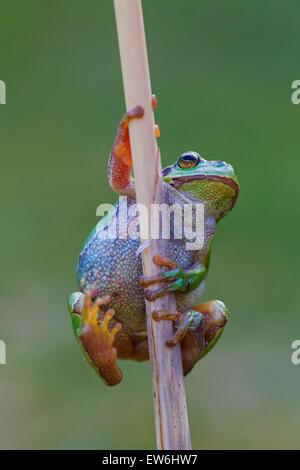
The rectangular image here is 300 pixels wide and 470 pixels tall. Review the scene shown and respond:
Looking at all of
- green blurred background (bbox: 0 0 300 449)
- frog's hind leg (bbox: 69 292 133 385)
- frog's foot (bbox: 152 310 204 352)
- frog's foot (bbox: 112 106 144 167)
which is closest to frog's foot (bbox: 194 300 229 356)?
frog's foot (bbox: 152 310 204 352)

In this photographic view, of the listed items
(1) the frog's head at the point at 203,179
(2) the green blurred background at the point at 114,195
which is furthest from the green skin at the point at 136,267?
(2) the green blurred background at the point at 114,195

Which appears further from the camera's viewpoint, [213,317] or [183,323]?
[213,317]

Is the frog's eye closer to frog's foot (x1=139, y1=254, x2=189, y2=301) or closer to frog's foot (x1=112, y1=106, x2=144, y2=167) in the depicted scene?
frog's foot (x1=112, y1=106, x2=144, y2=167)

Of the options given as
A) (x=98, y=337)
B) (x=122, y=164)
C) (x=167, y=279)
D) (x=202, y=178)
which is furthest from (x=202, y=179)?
(x=98, y=337)

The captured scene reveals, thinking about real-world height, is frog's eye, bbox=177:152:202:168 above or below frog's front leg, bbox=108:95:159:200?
above

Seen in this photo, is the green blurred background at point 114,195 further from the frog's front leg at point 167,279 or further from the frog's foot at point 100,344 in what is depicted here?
the frog's front leg at point 167,279

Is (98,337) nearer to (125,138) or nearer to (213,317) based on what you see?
(213,317)
